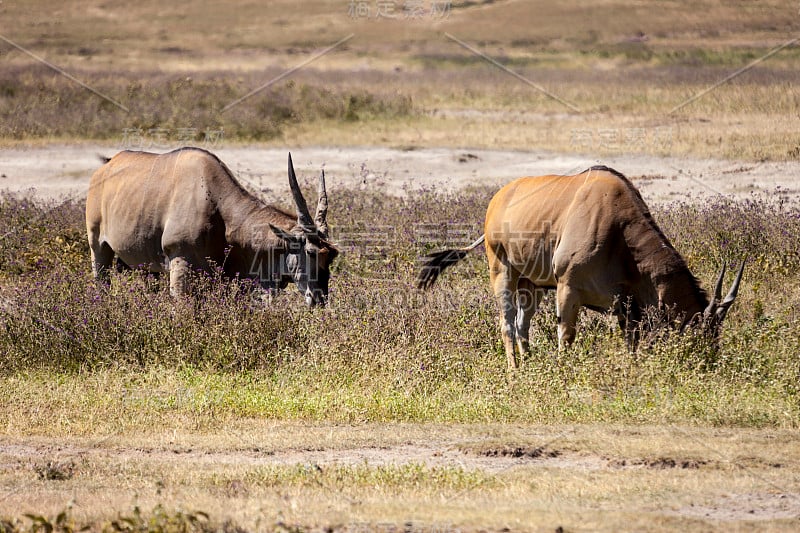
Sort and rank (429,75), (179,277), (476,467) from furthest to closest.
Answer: (429,75) → (179,277) → (476,467)

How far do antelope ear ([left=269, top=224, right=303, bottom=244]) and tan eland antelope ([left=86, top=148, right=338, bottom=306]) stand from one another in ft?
0.03

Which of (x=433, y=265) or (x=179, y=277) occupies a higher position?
(x=433, y=265)

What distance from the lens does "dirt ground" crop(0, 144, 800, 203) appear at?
1933 centimetres

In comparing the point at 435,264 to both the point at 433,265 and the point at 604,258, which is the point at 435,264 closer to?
the point at 433,265

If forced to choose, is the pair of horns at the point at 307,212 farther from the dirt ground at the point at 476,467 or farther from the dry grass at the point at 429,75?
the dry grass at the point at 429,75

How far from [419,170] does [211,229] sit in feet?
33.6

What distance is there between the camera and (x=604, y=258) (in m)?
10.2

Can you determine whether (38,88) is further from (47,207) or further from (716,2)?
(716,2)

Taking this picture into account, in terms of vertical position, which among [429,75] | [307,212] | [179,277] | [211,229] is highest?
[429,75]

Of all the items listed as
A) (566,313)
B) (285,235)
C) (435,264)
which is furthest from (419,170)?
(566,313)

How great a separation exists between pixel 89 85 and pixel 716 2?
24.0 meters

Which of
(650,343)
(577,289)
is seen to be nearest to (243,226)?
(577,289)

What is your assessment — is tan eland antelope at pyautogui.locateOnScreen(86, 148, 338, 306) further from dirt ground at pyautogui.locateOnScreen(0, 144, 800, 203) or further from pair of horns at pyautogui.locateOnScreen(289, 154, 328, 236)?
dirt ground at pyautogui.locateOnScreen(0, 144, 800, 203)

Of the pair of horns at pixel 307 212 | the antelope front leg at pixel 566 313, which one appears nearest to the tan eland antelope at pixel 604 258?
the antelope front leg at pixel 566 313
